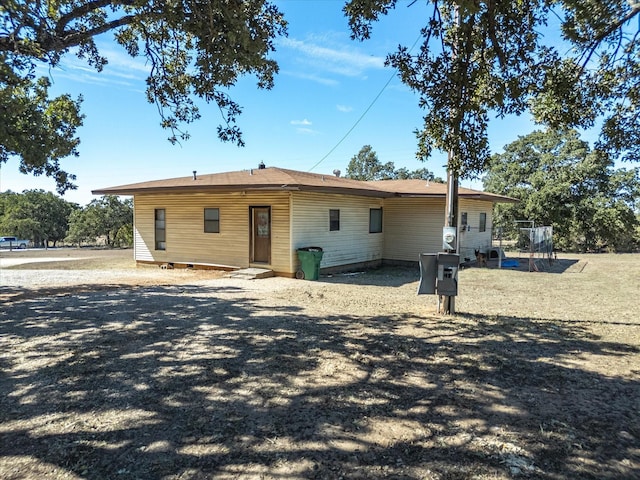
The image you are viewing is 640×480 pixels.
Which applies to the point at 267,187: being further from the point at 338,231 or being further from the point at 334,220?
the point at 338,231

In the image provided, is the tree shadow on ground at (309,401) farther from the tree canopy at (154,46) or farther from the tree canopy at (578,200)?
the tree canopy at (578,200)

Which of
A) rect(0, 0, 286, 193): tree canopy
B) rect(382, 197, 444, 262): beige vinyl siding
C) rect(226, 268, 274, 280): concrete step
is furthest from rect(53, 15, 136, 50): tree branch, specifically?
rect(382, 197, 444, 262): beige vinyl siding

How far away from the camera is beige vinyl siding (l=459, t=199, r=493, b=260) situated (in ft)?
55.2

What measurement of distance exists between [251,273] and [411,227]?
7189 millimetres

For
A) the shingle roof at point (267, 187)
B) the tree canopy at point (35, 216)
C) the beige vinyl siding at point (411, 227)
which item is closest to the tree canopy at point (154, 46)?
the shingle roof at point (267, 187)

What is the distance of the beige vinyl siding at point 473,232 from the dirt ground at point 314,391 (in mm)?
9057

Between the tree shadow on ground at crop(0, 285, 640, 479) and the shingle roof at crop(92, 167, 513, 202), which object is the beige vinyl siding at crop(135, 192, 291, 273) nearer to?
the shingle roof at crop(92, 167, 513, 202)

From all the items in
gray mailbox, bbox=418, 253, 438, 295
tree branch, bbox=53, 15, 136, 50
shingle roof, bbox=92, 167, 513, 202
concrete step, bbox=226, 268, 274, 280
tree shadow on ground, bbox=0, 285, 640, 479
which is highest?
tree branch, bbox=53, 15, 136, 50

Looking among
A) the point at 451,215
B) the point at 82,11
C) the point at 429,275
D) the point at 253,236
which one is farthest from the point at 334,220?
the point at 82,11

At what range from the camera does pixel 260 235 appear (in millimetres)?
12898

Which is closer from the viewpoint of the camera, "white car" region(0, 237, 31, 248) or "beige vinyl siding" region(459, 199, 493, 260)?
"beige vinyl siding" region(459, 199, 493, 260)

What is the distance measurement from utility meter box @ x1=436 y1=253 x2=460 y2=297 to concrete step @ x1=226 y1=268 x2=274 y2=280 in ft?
20.0

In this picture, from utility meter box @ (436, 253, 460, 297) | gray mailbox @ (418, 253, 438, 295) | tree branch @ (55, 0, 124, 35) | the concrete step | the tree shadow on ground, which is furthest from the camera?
the concrete step

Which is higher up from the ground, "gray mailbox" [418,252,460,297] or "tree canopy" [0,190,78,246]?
"tree canopy" [0,190,78,246]
